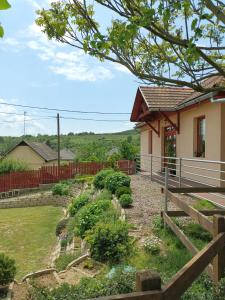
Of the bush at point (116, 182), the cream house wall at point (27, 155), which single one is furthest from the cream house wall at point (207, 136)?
the cream house wall at point (27, 155)

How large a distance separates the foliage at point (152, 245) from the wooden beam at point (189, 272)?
9.26 feet

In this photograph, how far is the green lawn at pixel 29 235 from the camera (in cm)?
940

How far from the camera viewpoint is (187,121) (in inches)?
561

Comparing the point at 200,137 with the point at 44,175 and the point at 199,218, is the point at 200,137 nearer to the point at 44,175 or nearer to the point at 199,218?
the point at 199,218

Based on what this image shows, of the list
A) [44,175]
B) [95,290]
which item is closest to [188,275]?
[95,290]

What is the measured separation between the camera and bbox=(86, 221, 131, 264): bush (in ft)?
20.0

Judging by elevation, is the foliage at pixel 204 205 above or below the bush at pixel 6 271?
above

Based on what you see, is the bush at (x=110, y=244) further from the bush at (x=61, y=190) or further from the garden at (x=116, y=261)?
the bush at (x=61, y=190)

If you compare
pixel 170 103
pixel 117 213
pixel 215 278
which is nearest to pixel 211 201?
pixel 117 213

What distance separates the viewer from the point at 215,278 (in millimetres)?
3795

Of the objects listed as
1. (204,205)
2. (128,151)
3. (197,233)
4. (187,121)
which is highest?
(187,121)

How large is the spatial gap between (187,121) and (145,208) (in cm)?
599

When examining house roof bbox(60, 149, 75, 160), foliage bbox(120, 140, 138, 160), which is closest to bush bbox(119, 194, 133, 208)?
foliage bbox(120, 140, 138, 160)

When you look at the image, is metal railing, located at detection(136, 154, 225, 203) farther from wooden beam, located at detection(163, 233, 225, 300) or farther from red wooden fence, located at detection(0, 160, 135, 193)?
red wooden fence, located at detection(0, 160, 135, 193)
